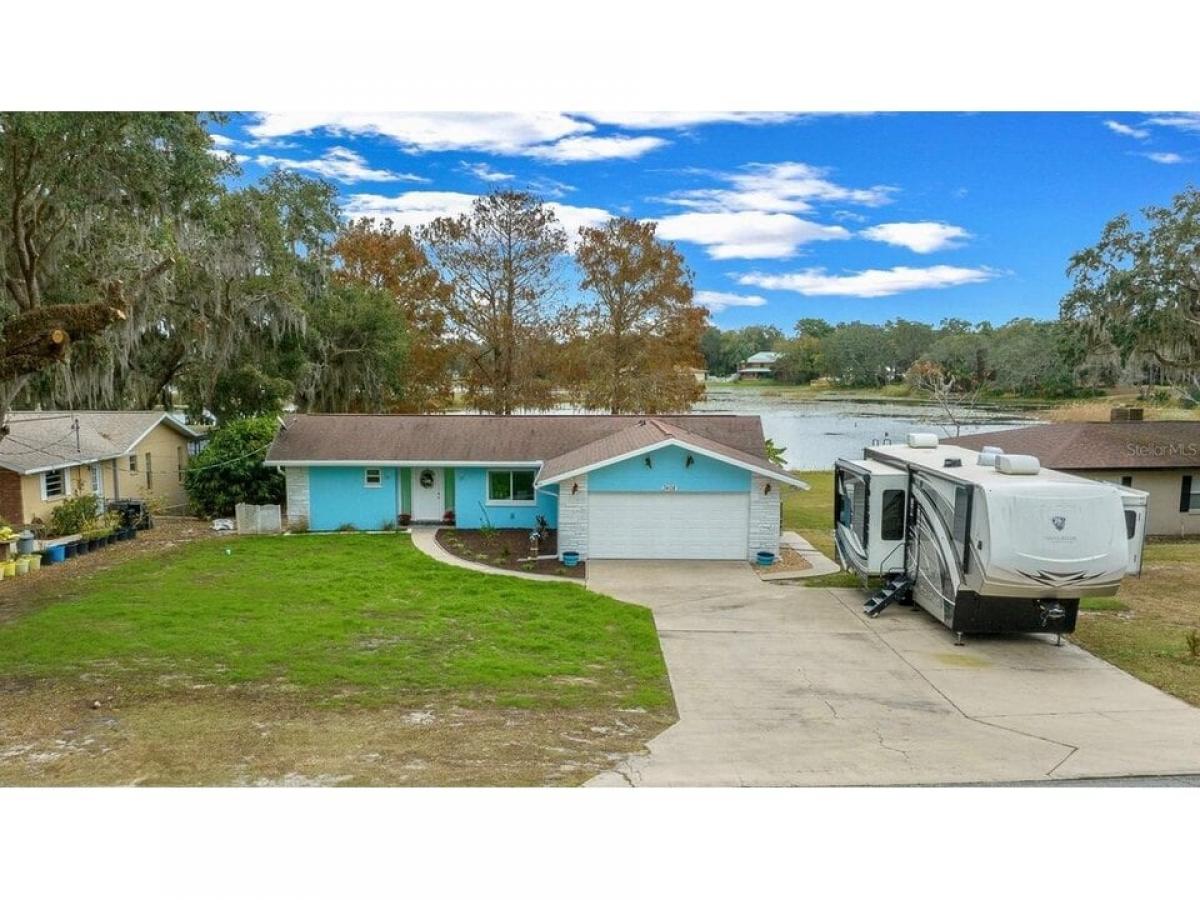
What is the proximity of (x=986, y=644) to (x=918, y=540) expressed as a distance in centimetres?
186

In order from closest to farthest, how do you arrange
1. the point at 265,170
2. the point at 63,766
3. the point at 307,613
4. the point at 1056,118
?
the point at 63,766, the point at 1056,118, the point at 307,613, the point at 265,170

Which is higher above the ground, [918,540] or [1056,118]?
[1056,118]

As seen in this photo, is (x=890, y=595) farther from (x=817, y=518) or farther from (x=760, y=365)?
(x=760, y=365)

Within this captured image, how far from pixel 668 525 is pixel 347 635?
7565mm

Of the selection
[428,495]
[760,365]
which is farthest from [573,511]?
[760,365]

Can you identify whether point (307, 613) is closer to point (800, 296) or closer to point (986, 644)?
point (986, 644)

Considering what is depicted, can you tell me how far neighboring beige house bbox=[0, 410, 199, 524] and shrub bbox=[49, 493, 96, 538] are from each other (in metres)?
0.70

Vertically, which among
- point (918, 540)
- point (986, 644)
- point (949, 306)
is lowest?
point (986, 644)

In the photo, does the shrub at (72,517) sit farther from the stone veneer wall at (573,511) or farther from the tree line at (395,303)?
the stone veneer wall at (573,511)

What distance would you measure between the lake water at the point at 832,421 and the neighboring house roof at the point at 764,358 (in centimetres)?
229

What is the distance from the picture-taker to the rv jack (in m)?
12.8

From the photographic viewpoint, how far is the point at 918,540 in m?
12.6

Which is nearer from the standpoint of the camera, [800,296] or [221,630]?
[221,630]

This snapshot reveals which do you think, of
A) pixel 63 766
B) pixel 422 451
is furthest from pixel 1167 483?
pixel 63 766
